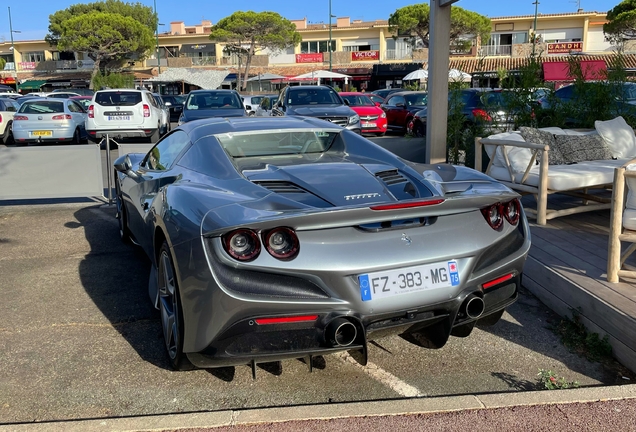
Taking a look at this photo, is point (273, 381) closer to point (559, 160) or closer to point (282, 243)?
point (282, 243)

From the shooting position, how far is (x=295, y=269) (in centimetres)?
292

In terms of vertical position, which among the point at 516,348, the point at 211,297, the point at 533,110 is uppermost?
the point at 533,110

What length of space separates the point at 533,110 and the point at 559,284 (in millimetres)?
4791

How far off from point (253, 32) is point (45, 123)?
1698 inches

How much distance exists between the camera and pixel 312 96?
16.3m

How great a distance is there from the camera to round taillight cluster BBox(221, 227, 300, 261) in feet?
9.66

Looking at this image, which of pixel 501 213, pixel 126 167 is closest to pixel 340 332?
pixel 501 213

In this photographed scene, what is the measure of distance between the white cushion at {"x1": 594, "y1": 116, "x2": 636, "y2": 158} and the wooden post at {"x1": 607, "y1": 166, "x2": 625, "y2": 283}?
3429 mm

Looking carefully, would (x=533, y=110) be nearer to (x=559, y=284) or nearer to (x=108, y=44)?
(x=559, y=284)

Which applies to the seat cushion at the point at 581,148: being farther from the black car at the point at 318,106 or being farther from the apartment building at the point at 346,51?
the apartment building at the point at 346,51

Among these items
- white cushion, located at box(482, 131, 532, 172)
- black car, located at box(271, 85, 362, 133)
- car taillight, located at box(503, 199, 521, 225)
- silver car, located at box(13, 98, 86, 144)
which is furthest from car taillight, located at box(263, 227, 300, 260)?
silver car, located at box(13, 98, 86, 144)

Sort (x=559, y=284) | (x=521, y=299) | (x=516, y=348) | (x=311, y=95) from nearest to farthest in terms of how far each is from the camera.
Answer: (x=516, y=348) → (x=559, y=284) → (x=521, y=299) → (x=311, y=95)

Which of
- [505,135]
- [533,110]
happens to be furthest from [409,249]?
[533,110]

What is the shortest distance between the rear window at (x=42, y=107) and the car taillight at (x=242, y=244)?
16851mm
